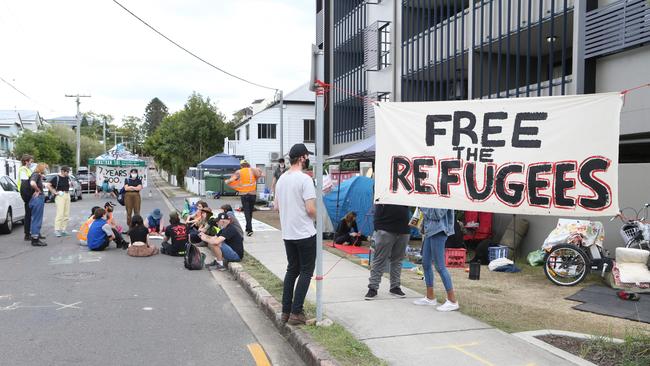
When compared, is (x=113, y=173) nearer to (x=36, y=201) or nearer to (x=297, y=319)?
(x=36, y=201)

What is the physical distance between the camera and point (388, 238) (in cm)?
645

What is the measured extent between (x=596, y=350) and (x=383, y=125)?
3.07 metres

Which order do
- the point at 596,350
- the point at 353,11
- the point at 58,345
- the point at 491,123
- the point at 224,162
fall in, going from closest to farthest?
1. the point at 596,350
2. the point at 58,345
3. the point at 491,123
4. the point at 353,11
5. the point at 224,162

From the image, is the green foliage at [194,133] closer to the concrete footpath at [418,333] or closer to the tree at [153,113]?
the concrete footpath at [418,333]

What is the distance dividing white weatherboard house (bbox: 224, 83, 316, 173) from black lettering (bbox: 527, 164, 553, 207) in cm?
3364

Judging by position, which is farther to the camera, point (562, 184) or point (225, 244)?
point (225, 244)

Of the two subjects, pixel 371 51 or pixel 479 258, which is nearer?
pixel 479 258

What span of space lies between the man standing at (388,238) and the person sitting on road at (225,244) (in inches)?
142

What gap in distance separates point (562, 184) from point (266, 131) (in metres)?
36.4

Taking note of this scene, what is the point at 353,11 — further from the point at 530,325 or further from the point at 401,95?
the point at 530,325

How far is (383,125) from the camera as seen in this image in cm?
590

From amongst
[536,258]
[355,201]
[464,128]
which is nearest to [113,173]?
[355,201]

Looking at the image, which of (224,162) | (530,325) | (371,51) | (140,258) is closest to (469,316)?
(530,325)

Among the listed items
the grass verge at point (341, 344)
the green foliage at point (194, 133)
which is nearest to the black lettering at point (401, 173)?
the grass verge at point (341, 344)
